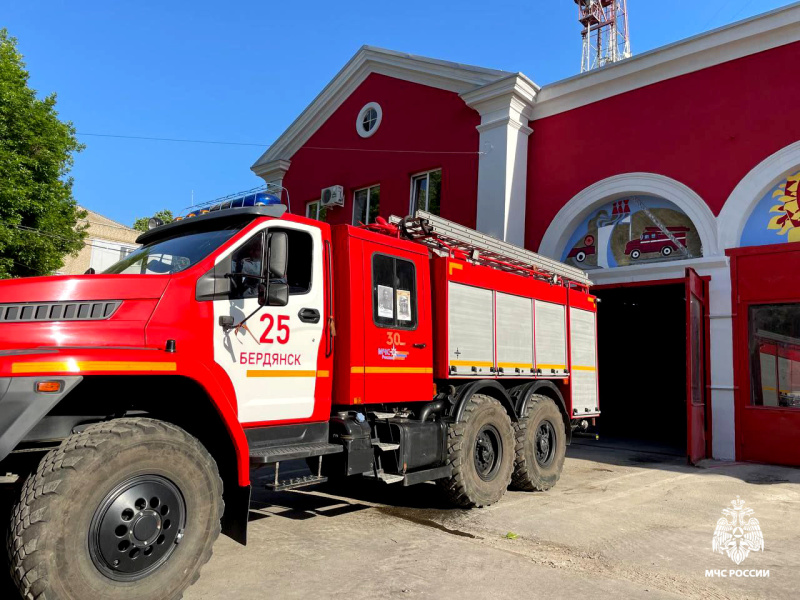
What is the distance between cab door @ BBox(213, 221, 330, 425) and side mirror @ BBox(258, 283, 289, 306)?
12cm

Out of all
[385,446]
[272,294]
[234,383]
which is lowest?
[385,446]

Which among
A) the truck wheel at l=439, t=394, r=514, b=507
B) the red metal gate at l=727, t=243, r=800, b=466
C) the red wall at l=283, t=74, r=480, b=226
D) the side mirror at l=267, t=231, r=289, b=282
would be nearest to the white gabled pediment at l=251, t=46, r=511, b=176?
the red wall at l=283, t=74, r=480, b=226

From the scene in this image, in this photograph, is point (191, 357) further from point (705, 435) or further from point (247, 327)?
point (705, 435)

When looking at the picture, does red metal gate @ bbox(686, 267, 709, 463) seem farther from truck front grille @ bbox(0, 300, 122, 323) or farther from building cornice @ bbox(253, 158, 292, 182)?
building cornice @ bbox(253, 158, 292, 182)

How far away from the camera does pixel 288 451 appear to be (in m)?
5.07

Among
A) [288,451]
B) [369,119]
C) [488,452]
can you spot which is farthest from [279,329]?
[369,119]

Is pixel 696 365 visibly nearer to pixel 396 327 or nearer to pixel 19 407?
pixel 396 327

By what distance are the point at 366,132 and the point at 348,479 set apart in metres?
10.9

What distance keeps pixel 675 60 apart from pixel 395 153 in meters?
6.65

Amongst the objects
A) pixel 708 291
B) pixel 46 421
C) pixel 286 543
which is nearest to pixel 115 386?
pixel 46 421

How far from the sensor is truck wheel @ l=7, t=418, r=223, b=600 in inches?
137

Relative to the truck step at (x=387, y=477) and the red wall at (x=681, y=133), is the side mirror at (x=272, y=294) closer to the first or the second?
the truck step at (x=387, y=477)

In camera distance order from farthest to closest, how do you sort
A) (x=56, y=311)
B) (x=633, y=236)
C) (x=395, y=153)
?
(x=395, y=153), (x=633, y=236), (x=56, y=311)

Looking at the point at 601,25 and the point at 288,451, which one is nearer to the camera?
the point at 288,451
